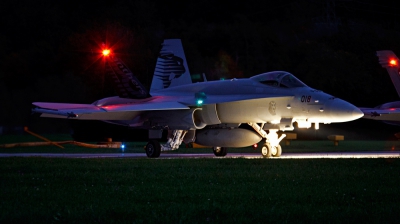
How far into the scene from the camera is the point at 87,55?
40969 millimetres

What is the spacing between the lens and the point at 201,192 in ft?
36.2

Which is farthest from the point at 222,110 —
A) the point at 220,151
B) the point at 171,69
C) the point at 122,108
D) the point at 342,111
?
the point at 171,69

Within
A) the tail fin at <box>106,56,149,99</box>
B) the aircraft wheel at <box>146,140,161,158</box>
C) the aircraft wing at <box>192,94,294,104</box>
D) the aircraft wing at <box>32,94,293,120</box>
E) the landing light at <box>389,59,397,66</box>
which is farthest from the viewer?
the landing light at <box>389,59,397,66</box>

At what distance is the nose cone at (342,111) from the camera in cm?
1945

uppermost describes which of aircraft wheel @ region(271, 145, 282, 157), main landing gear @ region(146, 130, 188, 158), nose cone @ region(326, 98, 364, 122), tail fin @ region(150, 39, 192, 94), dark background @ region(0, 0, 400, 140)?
dark background @ region(0, 0, 400, 140)

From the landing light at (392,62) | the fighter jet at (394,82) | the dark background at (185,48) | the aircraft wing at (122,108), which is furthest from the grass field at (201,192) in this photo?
the dark background at (185,48)

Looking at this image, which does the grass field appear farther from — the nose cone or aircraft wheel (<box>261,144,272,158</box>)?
aircraft wheel (<box>261,144,272,158</box>)

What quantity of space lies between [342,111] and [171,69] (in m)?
7.87

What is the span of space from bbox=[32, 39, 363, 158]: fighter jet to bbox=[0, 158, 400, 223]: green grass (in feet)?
12.4

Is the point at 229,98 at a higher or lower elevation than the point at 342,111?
higher

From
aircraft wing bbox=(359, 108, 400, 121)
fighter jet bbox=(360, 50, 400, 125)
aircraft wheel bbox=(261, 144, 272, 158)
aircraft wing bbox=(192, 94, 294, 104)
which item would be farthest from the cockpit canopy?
fighter jet bbox=(360, 50, 400, 125)

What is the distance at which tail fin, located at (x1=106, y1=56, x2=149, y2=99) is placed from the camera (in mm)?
23062

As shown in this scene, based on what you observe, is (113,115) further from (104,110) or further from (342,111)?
(342,111)

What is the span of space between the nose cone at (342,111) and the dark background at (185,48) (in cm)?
1563
